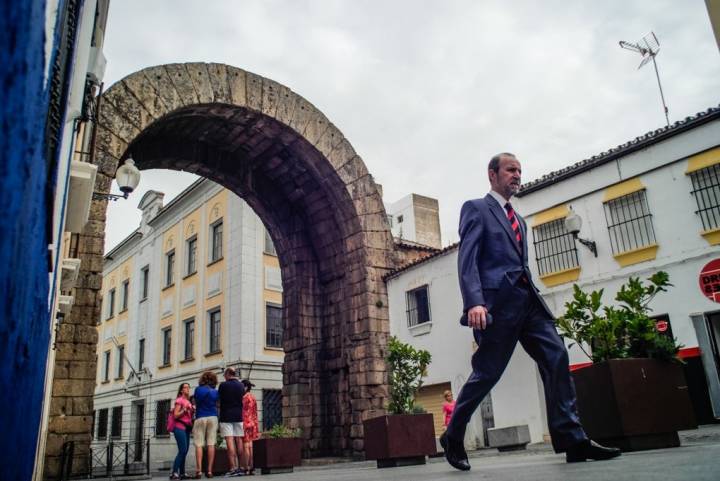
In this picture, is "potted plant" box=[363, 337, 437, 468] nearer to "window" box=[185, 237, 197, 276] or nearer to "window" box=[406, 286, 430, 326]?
"window" box=[406, 286, 430, 326]

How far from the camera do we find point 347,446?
447 inches

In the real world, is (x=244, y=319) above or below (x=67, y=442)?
above

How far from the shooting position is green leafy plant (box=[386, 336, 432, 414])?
7234 mm

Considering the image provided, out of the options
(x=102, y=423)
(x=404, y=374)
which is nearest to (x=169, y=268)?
(x=102, y=423)

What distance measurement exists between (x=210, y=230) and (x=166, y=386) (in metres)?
7.35

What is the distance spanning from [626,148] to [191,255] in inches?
758

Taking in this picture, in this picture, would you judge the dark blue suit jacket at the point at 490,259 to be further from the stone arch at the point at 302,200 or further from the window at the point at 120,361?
the window at the point at 120,361

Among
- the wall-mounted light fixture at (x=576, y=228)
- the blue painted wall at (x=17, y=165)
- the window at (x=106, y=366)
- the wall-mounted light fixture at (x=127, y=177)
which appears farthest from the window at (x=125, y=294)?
the blue painted wall at (x=17, y=165)

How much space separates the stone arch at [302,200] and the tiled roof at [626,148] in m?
5.56

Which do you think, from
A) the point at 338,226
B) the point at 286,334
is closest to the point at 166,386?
the point at 286,334

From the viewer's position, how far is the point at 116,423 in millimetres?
29844

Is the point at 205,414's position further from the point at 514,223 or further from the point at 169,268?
the point at 169,268

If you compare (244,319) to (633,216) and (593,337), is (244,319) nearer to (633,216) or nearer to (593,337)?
(633,216)

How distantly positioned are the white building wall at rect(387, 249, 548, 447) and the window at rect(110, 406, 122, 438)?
736 inches
